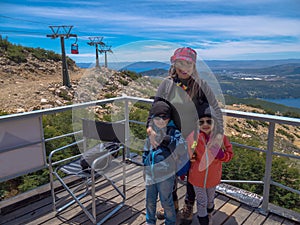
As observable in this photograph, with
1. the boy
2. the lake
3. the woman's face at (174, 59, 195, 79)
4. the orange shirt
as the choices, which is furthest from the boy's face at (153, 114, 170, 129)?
the lake

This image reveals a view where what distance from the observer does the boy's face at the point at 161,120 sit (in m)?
1.82

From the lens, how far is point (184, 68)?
6.04 feet

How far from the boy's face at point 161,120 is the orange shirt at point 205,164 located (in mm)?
205

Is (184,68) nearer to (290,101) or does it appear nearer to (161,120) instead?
(161,120)

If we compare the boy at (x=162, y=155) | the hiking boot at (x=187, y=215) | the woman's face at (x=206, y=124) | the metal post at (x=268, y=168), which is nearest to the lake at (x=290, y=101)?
the metal post at (x=268, y=168)

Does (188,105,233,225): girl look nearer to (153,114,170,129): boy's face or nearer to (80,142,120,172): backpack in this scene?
(153,114,170,129): boy's face

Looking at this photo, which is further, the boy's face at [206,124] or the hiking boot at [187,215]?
the hiking boot at [187,215]

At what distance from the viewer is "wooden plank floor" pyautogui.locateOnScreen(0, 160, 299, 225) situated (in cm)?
221

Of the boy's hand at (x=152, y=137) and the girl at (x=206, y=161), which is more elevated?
the boy's hand at (x=152, y=137)

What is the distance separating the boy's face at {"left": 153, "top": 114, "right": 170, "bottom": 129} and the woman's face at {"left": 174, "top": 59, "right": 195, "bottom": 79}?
0.33m

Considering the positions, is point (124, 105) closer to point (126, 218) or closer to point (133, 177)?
point (133, 177)

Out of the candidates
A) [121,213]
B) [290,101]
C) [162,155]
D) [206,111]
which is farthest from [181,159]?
[290,101]

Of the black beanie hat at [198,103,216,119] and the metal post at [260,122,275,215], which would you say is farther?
the metal post at [260,122,275,215]

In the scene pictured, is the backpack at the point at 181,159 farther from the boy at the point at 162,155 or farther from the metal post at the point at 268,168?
the metal post at the point at 268,168
